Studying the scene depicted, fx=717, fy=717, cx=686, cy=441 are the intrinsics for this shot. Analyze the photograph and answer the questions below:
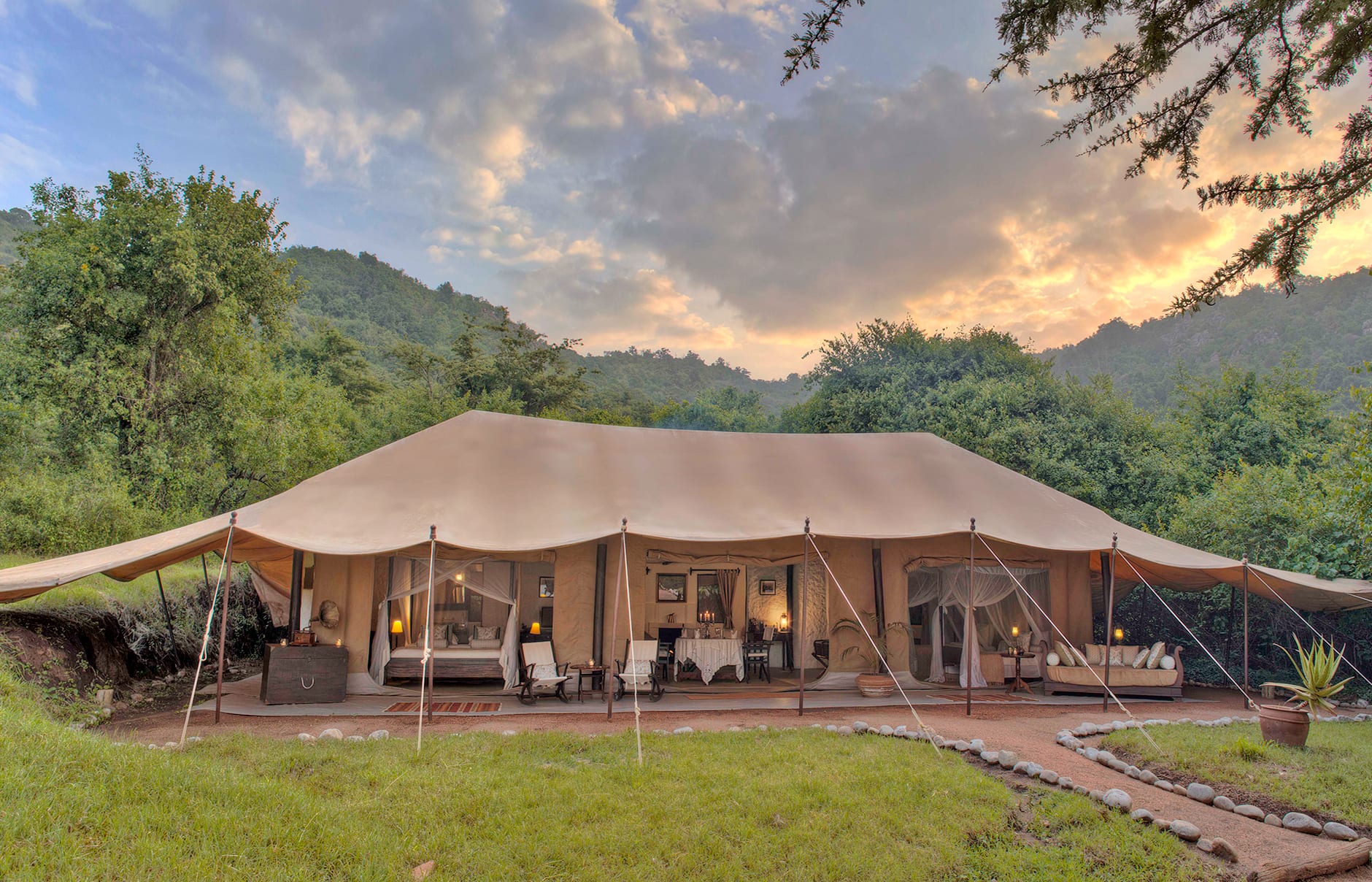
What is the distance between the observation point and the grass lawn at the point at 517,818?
3.42 m

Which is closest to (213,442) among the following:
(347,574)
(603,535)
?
(347,574)

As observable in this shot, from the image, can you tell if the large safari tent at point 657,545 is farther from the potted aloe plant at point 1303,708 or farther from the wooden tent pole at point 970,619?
the potted aloe plant at point 1303,708

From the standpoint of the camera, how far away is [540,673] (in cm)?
834

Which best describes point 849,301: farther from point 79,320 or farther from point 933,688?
point 79,320

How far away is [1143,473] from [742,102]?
1324cm

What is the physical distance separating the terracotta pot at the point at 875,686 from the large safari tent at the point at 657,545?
619mm

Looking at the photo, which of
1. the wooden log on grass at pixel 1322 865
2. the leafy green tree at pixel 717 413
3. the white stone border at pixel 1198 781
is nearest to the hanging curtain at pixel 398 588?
the white stone border at pixel 1198 781

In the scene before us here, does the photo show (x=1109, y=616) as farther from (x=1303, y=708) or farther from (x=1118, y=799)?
(x=1118, y=799)

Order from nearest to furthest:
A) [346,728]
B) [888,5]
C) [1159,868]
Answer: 1. [888,5]
2. [1159,868]
3. [346,728]

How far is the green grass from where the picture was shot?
26.2 ft

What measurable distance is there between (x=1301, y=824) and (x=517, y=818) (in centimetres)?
497

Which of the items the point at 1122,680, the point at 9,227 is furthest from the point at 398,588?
the point at 9,227

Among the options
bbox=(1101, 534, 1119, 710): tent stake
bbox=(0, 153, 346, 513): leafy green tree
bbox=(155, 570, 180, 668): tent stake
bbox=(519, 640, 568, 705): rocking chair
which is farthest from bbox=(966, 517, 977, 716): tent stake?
bbox=(0, 153, 346, 513): leafy green tree

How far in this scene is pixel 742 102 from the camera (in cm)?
883
